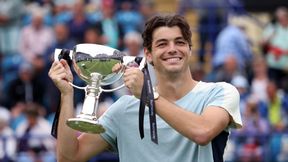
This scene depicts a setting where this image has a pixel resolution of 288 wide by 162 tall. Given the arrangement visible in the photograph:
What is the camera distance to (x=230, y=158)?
493 inches

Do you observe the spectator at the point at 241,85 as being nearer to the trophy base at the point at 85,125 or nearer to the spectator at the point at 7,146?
the spectator at the point at 7,146

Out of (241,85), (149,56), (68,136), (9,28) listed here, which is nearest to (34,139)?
(241,85)

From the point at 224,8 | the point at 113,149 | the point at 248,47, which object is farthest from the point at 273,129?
the point at 113,149

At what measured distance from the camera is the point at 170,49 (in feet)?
19.6

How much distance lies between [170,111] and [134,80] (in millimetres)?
240

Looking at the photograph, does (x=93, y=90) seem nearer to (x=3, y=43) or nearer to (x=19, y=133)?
(x=19, y=133)

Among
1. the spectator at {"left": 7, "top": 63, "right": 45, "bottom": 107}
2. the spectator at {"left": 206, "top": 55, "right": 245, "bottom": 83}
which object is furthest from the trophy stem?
the spectator at {"left": 7, "top": 63, "right": 45, "bottom": 107}

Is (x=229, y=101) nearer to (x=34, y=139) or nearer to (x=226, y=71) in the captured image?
(x=34, y=139)

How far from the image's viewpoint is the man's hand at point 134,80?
18.9ft

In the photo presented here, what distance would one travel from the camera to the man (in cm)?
580

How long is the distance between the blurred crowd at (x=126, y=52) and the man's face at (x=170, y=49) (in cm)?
644

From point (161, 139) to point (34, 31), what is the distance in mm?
9498

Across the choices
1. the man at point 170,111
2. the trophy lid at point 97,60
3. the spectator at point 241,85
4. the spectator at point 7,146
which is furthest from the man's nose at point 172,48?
the spectator at point 241,85

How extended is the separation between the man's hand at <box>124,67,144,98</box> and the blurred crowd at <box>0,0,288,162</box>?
667cm
